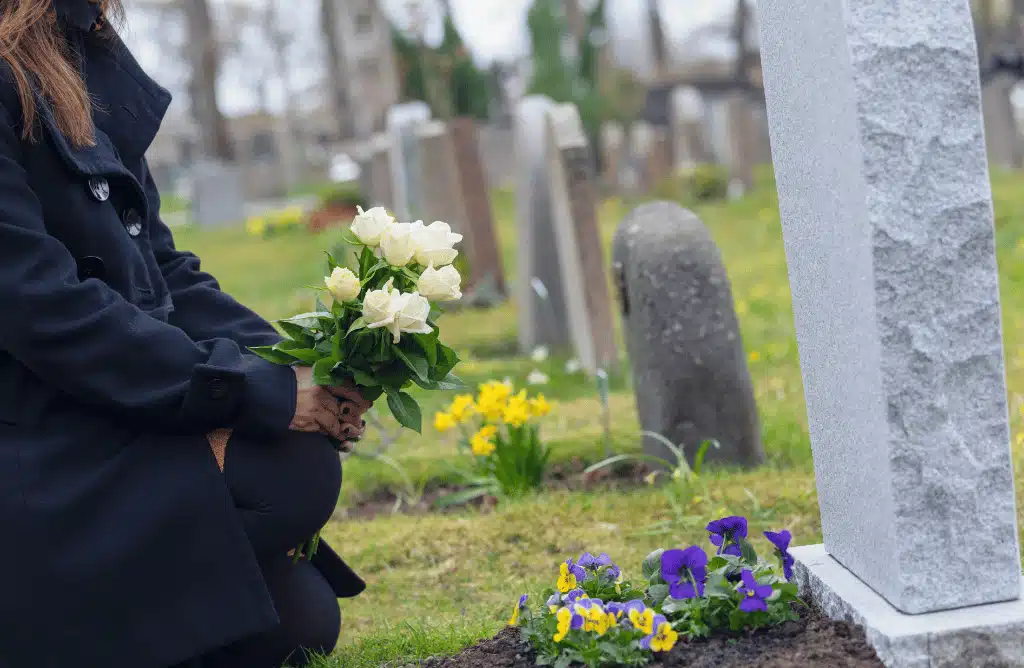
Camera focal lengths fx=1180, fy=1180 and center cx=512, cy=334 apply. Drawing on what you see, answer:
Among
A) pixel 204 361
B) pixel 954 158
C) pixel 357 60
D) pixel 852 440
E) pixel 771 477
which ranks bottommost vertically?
pixel 771 477

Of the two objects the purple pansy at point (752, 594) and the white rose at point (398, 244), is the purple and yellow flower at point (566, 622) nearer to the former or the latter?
the purple pansy at point (752, 594)

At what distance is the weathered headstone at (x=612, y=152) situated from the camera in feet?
61.6

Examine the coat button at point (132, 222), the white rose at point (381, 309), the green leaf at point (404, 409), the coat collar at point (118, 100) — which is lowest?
the green leaf at point (404, 409)

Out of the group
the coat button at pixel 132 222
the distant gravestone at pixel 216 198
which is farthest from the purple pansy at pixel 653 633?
the distant gravestone at pixel 216 198

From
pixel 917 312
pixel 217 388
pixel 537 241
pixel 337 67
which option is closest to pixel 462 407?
pixel 217 388

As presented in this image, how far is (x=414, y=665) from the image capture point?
244 centimetres

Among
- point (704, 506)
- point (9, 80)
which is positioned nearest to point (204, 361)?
point (9, 80)

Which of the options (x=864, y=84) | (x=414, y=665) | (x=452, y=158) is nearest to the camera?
(x=864, y=84)

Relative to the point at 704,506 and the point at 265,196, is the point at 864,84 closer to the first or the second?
the point at 704,506

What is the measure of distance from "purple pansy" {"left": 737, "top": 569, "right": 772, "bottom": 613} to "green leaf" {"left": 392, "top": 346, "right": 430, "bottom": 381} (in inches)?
27.8

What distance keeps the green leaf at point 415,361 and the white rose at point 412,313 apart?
0.04 m

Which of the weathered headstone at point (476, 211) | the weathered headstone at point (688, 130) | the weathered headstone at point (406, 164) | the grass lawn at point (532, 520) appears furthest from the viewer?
the weathered headstone at point (688, 130)

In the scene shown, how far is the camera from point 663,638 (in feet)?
6.67

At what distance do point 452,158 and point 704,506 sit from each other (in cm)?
609
